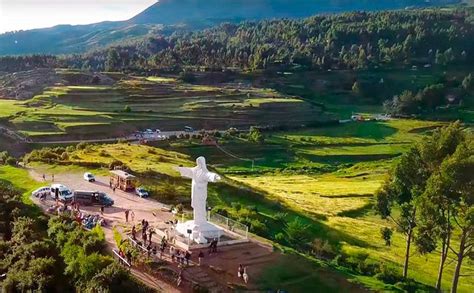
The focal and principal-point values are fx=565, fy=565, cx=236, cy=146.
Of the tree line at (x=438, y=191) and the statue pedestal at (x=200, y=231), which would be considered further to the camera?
the statue pedestal at (x=200, y=231)

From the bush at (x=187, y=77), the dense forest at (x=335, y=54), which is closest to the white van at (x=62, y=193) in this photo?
the bush at (x=187, y=77)

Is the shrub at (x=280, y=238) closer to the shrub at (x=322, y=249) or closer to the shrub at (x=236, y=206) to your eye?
the shrub at (x=322, y=249)

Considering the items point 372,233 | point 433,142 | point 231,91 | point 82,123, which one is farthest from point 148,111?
point 433,142

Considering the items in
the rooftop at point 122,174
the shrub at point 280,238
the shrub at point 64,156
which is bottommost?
the shrub at point 280,238

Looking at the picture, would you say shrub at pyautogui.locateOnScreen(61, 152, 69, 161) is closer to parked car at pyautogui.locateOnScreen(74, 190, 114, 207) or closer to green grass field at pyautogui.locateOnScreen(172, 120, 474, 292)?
parked car at pyautogui.locateOnScreen(74, 190, 114, 207)

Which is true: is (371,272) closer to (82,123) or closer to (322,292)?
(322,292)

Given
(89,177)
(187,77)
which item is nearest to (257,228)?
(89,177)

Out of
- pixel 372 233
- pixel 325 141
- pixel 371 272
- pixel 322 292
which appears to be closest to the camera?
pixel 322 292
